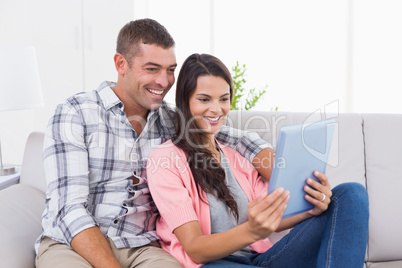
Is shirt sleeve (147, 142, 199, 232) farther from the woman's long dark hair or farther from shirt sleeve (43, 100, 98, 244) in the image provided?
shirt sleeve (43, 100, 98, 244)

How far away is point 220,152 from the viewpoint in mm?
1496

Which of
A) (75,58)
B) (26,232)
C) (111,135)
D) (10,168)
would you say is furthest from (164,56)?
(75,58)

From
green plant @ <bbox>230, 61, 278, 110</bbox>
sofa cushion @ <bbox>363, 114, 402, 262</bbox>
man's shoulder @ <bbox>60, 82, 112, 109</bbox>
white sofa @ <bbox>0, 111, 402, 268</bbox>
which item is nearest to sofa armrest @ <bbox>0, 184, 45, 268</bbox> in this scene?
white sofa @ <bbox>0, 111, 402, 268</bbox>

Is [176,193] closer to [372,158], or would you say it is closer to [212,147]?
[212,147]

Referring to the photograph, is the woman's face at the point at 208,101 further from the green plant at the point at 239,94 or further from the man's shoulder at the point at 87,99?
the green plant at the point at 239,94

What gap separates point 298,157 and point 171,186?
16.0 inches

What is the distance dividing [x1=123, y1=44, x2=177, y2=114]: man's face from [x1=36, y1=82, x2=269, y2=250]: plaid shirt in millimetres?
62

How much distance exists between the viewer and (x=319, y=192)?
3.84 feet

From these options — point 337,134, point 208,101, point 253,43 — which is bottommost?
point 337,134

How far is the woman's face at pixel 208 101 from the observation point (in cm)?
138

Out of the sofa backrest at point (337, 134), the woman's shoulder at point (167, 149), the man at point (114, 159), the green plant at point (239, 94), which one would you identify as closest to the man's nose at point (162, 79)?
the man at point (114, 159)

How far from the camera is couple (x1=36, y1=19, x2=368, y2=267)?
1.19 meters

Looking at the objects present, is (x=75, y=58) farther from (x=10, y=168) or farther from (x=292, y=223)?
(x=292, y=223)

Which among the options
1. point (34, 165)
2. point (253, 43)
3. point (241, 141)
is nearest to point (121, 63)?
point (241, 141)
